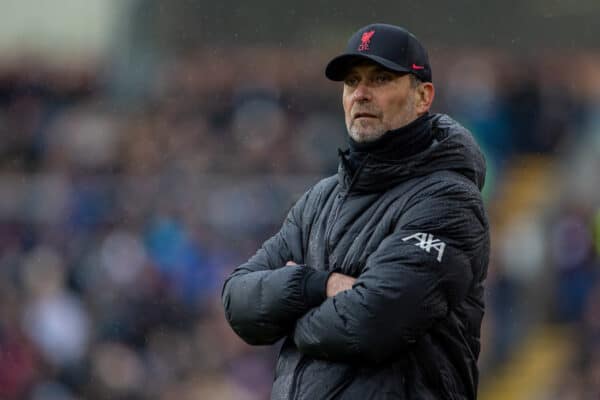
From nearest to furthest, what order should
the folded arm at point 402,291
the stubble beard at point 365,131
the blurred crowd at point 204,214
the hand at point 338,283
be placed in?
1. the folded arm at point 402,291
2. the hand at point 338,283
3. the stubble beard at point 365,131
4. the blurred crowd at point 204,214

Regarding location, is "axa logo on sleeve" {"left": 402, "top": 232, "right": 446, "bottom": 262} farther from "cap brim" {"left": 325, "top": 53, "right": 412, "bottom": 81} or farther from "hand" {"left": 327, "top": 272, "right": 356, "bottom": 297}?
"cap brim" {"left": 325, "top": 53, "right": 412, "bottom": 81}

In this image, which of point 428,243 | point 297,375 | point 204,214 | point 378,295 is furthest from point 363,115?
point 204,214

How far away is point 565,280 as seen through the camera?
1061cm

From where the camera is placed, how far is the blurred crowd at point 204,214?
409 inches

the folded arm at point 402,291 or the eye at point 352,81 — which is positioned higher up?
the eye at point 352,81

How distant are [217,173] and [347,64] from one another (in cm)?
800

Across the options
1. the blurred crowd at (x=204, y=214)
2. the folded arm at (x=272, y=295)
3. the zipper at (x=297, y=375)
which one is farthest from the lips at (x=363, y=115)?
the blurred crowd at (x=204, y=214)

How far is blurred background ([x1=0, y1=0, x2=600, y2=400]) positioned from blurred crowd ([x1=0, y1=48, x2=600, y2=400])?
20 millimetres

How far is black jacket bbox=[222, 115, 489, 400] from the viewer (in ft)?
12.1

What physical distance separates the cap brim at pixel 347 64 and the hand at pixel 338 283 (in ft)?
2.02

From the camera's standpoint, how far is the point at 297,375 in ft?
12.6

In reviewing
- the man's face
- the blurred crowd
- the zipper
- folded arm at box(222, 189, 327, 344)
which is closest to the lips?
the man's face

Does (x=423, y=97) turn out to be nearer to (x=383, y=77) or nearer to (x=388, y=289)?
(x=383, y=77)

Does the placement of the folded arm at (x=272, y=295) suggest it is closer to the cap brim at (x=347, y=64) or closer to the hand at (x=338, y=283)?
the hand at (x=338, y=283)
